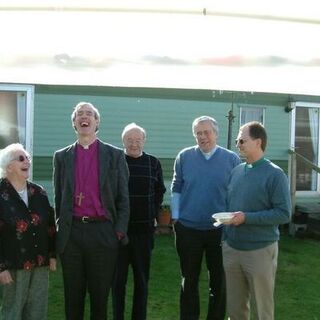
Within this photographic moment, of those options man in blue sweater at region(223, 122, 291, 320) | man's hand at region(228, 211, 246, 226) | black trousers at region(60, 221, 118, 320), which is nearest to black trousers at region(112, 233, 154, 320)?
black trousers at region(60, 221, 118, 320)

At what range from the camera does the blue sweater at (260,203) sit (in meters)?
3.04

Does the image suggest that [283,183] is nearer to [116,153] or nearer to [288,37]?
[116,153]

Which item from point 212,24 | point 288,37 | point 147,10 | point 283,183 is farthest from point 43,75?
point 283,183

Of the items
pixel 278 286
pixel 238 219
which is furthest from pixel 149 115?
pixel 238 219

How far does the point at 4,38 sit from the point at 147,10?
1.34 feet

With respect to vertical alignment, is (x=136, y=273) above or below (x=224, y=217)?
below

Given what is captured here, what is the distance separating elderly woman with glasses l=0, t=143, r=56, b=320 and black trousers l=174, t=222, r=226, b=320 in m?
1.05

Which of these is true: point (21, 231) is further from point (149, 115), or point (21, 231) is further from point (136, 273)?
point (149, 115)

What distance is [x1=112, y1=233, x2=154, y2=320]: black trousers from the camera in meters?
3.79

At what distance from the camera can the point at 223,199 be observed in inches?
148

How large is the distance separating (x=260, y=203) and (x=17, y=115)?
5.94 m

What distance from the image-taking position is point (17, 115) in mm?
8195

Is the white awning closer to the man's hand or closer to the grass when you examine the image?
the man's hand

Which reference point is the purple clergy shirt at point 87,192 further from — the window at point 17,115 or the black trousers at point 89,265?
the window at point 17,115
